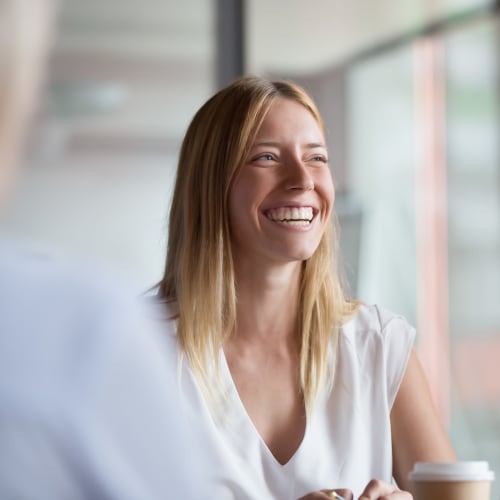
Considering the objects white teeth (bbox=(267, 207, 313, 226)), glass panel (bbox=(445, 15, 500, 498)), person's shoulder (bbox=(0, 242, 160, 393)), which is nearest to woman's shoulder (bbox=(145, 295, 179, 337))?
white teeth (bbox=(267, 207, 313, 226))

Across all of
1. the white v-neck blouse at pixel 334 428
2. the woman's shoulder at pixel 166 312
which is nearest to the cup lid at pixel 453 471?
the white v-neck blouse at pixel 334 428

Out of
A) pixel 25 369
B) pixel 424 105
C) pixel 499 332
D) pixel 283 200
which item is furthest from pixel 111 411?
pixel 424 105

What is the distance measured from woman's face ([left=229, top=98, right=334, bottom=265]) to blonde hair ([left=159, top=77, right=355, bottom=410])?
24 mm

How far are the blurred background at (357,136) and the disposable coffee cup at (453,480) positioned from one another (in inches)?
99.3

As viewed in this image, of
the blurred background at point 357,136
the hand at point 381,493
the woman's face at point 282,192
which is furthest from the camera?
the blurred background at point 357,136

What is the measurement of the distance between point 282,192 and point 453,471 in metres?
0.67

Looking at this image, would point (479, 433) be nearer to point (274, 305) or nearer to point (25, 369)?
point (274, 305)

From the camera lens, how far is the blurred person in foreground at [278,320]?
166 centimetres

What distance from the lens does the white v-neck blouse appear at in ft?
5.13

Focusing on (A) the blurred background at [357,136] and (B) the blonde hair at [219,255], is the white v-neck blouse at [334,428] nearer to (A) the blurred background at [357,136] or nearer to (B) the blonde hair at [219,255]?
(B) the blonde hair at [219,255]

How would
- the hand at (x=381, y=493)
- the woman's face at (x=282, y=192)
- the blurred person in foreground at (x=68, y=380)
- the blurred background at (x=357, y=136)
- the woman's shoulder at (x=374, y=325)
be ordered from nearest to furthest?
the blurred person in foreground at (x=68, y=380)
the hand at (x=381, y=493)
the woman's face at (x=282, y=192)
the woman's shoulder at (x=374, y=325)
the blurred background at (x=357, y=136)

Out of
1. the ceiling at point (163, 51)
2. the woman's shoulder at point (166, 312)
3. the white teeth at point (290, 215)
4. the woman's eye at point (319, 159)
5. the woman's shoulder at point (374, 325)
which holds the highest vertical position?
the ceiling at point (163, 51)

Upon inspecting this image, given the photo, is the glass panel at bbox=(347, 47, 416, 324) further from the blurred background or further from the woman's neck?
the woman's neck

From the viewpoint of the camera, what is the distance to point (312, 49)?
4.43 m
